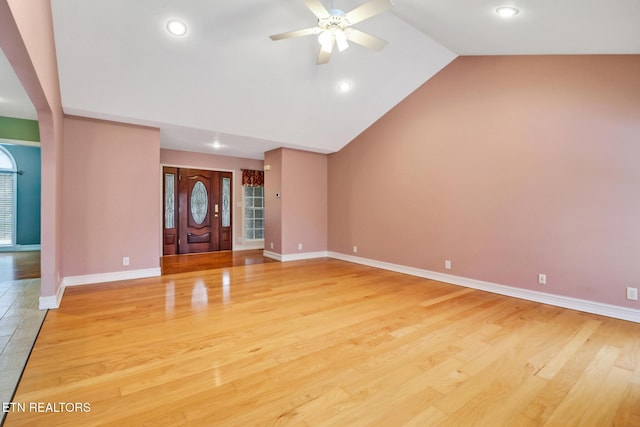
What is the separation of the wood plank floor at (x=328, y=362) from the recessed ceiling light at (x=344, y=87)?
3.14 m

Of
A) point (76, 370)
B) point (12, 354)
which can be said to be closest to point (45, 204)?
point (12, 354)

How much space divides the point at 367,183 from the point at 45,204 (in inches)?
190

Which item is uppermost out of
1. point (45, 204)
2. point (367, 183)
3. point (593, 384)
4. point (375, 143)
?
point (375, 143)

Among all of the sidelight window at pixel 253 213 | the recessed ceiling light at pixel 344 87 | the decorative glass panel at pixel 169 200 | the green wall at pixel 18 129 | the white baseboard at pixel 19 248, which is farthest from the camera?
the sidelight window at pixel 253 213

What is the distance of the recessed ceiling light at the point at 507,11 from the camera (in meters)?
2.72

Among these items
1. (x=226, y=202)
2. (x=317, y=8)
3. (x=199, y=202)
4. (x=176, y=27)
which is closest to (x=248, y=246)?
(x=226, y=202)

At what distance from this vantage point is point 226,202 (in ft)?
25.6

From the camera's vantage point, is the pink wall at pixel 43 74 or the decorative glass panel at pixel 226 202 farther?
the decorative glass panel at pixel 226 202

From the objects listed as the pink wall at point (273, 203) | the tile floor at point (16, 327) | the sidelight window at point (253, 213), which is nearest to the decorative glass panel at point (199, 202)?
the sidelight window at point (253, 213)

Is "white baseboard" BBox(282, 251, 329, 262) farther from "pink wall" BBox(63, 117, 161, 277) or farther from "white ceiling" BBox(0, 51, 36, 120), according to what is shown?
"white ceiling" BBox(0, 51, 36, 120)

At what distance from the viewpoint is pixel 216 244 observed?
7.69 m

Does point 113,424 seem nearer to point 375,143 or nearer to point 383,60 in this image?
point 383,60

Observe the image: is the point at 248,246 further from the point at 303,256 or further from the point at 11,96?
the point at 11,96

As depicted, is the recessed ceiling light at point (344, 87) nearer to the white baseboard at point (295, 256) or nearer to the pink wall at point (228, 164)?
the white baseboard at point (295, 256)
